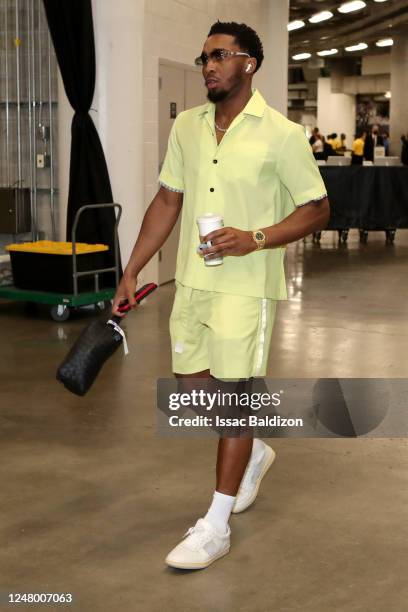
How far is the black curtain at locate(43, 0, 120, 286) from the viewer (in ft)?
23.2

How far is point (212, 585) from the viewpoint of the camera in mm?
2666

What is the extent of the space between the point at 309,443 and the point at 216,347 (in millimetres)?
1423

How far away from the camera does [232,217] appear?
2.76 meters

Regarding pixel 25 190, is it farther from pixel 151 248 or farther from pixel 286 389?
pixel 151 248

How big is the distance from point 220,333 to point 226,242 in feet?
1.12

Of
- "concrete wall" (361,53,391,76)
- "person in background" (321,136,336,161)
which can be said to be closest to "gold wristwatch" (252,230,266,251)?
"person in background" (321,136,336,161)

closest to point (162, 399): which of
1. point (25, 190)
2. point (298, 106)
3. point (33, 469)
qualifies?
point (33, 469)

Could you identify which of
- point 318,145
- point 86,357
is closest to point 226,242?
point 86,357

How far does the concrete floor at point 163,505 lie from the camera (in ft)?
8.68

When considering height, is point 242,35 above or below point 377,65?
below

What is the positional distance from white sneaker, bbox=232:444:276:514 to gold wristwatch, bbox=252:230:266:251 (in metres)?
0.91

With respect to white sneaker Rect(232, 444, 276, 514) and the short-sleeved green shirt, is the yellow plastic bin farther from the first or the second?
the short-sleeved green shirt

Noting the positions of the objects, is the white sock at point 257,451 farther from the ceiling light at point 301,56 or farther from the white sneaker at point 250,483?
the ceiling light at point 301,56

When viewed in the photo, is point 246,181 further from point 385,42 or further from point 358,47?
point 358,47
